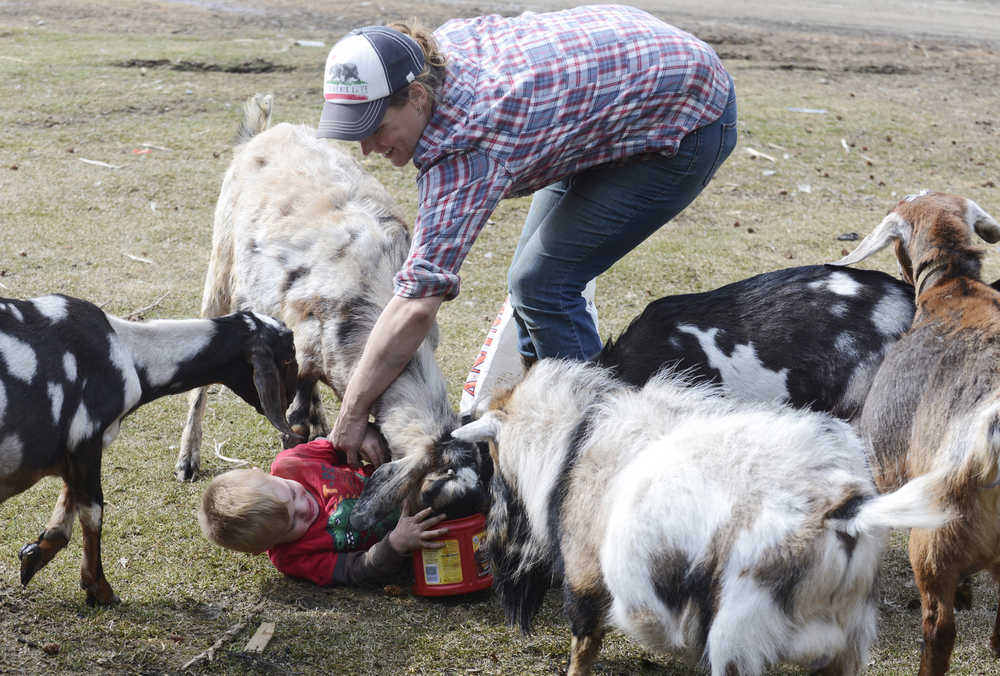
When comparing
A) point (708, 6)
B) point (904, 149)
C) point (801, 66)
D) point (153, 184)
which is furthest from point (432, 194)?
point (708, 6)

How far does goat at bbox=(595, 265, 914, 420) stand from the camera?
3590mm

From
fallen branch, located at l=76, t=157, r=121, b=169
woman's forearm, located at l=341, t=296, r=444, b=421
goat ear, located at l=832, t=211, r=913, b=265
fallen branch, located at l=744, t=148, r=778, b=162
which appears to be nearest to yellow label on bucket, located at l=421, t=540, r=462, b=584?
woman's forearm, located at l=341, t=296, r=444, b=421

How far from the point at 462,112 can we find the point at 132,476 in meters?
2.22

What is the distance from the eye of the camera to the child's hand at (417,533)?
133 inches

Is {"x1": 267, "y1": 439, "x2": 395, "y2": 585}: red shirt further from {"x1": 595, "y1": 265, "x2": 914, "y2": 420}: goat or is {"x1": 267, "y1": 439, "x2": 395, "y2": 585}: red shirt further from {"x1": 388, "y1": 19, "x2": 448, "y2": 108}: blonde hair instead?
{"x1": 388, "y1": 19, "x2": 448, "y2": 108}: blonde hair

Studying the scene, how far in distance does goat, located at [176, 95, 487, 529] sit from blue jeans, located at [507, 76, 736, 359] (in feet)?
1.58

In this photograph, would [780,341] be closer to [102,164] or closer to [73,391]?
[73,391]

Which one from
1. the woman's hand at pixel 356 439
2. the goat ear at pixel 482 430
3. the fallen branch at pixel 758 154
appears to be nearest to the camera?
the goat ear at pixel 482 430

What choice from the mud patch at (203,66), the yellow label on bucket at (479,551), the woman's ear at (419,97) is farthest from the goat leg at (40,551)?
the mud patch at (203,66)

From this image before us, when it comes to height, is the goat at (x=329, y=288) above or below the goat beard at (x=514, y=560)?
above

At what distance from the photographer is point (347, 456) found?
3.75 meters

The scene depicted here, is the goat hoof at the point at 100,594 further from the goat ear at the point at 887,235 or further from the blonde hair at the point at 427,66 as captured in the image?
the goat ear at the point at 887,235

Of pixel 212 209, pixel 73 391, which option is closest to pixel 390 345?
pixel 73 391

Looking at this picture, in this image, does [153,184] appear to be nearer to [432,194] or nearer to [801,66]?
[432,194]
